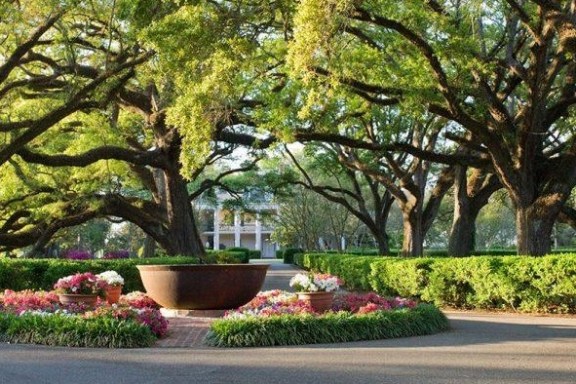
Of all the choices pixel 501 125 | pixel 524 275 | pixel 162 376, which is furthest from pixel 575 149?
pixel 162 376

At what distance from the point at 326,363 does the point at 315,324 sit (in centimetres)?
207

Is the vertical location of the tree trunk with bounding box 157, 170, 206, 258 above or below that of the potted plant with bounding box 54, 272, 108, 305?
above

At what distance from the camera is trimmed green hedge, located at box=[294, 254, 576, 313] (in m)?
13.9

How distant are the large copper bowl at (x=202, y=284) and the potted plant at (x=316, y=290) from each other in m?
0.91

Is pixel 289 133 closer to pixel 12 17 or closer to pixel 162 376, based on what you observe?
pixel 12 17

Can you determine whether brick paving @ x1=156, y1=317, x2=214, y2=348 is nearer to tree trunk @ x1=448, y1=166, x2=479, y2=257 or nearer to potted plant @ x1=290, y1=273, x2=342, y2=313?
potted plant @ x1=290, y1=273, x2=342, y2=313

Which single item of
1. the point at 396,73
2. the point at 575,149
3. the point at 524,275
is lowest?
the point at 524,275

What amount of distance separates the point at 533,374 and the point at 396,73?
30.2ft

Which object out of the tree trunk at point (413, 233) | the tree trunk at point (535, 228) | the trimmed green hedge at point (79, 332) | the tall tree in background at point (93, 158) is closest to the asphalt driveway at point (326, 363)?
the trimmed green hedge at point (79, 332)

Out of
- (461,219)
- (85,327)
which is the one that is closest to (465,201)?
(461,219)

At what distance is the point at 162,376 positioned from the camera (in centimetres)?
753

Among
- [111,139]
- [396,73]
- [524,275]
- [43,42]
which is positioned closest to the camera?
[524,275]

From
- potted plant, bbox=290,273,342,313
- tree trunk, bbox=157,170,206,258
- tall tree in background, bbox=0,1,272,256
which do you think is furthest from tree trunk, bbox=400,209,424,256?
potted plant, bbox=290,273,342,313

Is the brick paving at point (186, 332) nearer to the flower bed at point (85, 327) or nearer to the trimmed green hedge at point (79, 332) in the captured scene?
the flower bed at point (85, 327)
